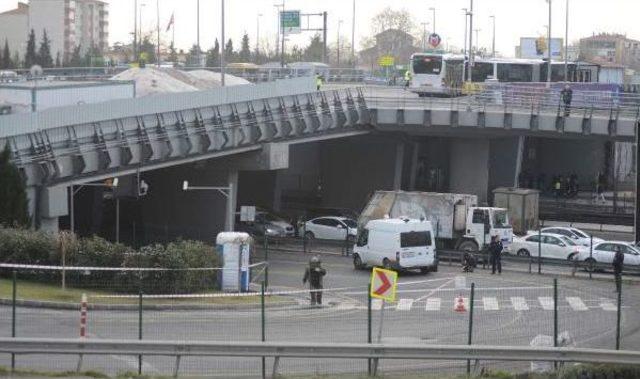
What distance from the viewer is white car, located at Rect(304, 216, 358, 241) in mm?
55053

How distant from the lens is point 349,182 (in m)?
69.8

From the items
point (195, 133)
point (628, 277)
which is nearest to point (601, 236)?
point (628, 277)

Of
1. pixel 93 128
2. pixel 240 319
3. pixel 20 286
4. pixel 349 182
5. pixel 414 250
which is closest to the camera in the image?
pixel 240 319

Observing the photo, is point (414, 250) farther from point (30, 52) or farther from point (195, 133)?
Result: point (30, 52)

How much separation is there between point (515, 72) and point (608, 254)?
42749 millimetres

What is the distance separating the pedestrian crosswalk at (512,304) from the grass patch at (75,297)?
10.1ft

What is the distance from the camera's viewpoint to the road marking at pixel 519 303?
27500 mm

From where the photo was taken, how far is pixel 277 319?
25.8 metres

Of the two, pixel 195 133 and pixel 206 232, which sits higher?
pixel 195 133

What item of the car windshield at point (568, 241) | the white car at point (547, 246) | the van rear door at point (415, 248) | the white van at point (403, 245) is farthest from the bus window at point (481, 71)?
the van rear door at point (415, 248)

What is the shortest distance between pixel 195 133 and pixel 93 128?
5.99m

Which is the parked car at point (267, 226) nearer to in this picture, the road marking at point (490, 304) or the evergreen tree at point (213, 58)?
the road marking at point (490, 304)

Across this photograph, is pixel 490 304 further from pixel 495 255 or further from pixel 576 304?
pixel 495 255

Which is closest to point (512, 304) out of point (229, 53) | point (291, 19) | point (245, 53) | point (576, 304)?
point (576, 304)
